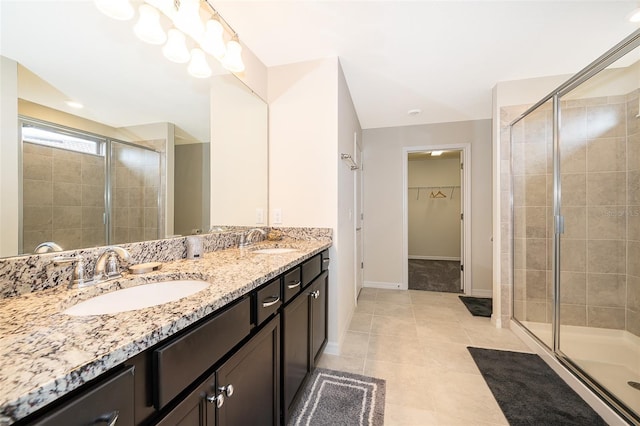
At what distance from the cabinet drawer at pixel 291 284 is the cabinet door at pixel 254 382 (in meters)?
0.11

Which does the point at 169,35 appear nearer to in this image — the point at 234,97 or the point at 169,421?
the point at 234,97

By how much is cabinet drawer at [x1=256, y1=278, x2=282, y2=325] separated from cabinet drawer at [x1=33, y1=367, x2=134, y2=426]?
1.49ft

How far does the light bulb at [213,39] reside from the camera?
1.36 m

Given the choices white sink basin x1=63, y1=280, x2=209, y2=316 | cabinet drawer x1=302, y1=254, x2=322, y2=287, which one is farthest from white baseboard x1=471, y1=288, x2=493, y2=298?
white sink basin x1=63, y1=280, x2=209, y2=316

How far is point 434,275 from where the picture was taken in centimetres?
415

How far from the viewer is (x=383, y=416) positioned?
1298 mm

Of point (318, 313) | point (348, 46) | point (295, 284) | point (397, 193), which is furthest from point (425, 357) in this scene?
point (348, 46)

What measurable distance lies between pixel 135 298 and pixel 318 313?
3.39 feet

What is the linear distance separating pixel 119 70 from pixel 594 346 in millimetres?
3314

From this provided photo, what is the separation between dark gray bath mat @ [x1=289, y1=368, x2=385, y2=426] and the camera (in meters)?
1.27

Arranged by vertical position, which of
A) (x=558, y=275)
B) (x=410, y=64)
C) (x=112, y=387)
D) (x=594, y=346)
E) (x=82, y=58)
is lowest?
(x=594, y=346)

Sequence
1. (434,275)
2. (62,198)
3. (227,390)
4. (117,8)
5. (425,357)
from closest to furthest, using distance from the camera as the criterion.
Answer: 1. (227,390)
2. (62,198)
3. (117,8)
4. (425,357)
5. (434,275)

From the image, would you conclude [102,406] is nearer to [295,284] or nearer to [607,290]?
[295,284]

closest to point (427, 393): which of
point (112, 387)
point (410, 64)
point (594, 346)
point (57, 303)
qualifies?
point (594, 346)
